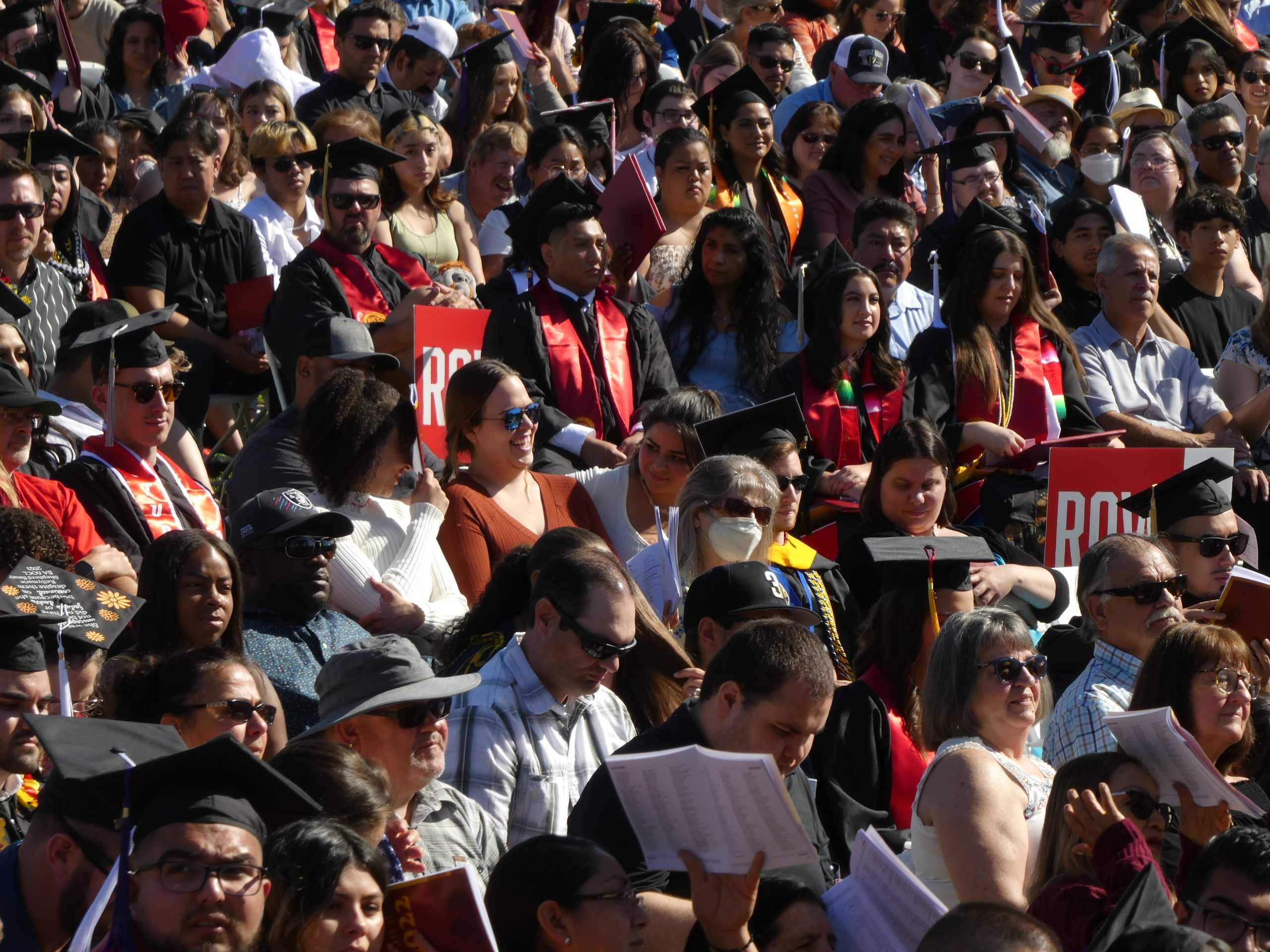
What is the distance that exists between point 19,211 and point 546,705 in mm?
3848

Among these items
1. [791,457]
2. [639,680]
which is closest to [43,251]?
[791,457]

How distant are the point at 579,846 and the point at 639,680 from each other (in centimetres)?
195

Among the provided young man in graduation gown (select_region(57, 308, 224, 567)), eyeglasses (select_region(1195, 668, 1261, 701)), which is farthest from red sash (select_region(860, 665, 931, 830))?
young man in graduation gown (select_region(57, 308, 224, 567))

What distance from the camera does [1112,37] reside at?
51.1 ft

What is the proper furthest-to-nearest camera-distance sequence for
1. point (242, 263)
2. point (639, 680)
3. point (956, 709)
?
1. point (242, 263)
2. point (639, 680)
3. point (956, 709)

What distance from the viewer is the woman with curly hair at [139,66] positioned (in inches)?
452

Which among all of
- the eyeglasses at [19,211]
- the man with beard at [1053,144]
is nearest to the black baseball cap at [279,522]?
the eyeglasses at [19,211]

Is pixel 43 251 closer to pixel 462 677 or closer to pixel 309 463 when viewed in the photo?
pixel 309 463

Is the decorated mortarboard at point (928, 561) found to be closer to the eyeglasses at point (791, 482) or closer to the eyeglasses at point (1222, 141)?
the eyeglasses at point (791, 482)

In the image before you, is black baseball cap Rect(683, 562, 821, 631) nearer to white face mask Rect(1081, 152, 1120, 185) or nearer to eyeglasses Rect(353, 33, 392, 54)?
eyeglasses Rect(353, 33, 392, 54)

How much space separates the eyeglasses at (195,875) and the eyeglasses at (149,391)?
3567mm

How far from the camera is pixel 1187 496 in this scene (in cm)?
766

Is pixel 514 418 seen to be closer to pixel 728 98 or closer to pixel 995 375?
pixel 995 375

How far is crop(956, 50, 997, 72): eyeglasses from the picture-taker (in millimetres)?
13336
